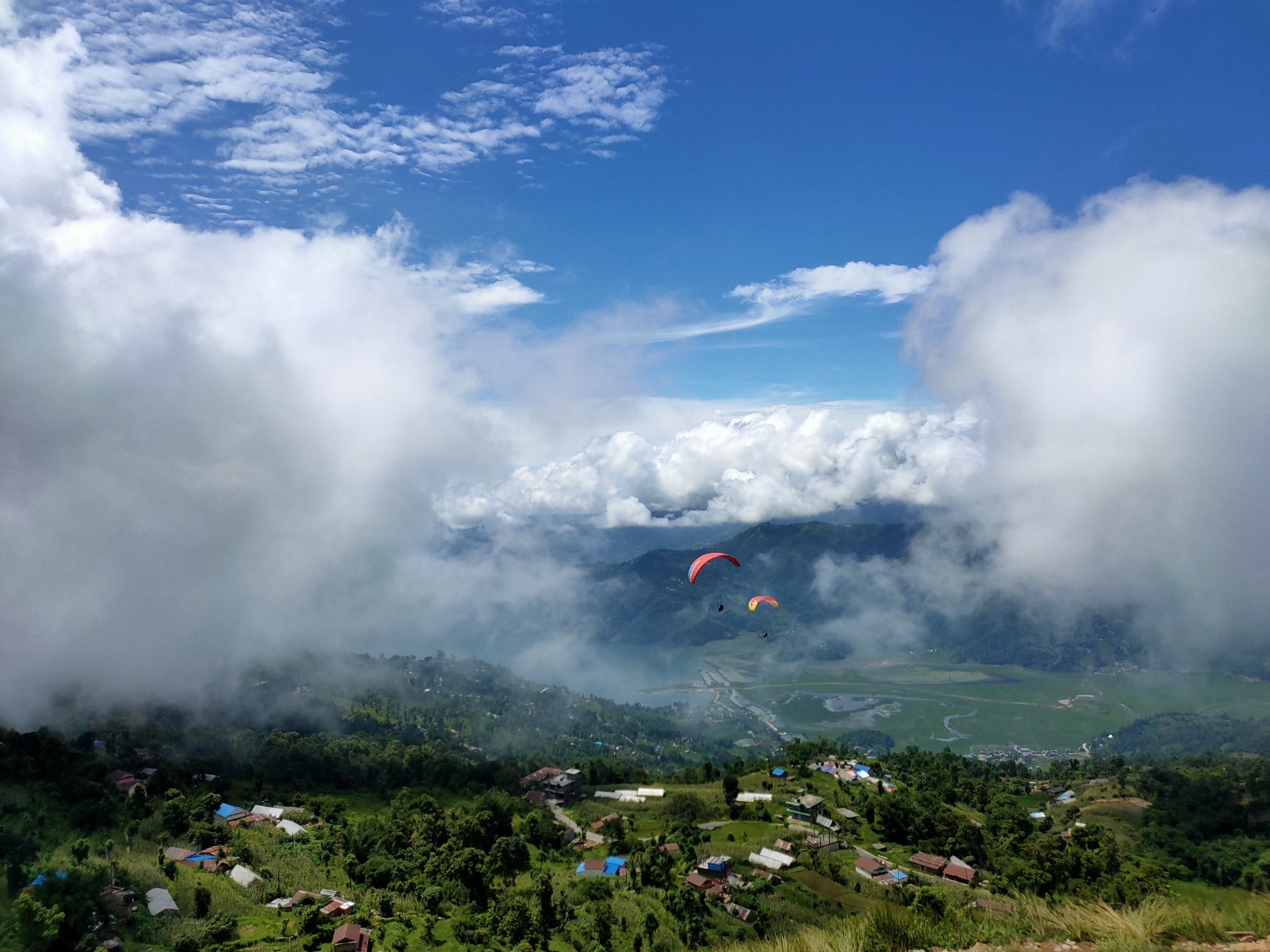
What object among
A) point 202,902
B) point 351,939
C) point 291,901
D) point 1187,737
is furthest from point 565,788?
point 1187,737

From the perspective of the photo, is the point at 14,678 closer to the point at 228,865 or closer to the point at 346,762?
the point at 346,762

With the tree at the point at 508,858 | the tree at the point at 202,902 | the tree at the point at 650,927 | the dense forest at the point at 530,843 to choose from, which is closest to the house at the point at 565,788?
the dense forest at the point at 530,843

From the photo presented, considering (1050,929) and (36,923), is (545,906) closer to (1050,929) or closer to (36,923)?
(36,923)

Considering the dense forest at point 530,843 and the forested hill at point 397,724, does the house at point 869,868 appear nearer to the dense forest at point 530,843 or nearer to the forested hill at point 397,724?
the dense forest at point 530,843

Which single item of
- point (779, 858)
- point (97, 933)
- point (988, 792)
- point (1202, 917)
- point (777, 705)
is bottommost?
point (777, 705)

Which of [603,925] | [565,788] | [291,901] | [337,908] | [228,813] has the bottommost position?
[565,788]

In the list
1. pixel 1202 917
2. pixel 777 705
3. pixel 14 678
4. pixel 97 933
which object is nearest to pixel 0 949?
pixel 97 933

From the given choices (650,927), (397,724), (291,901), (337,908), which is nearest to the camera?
(650,927)
